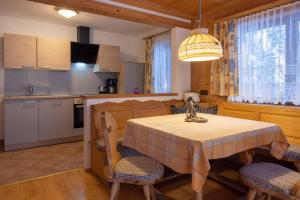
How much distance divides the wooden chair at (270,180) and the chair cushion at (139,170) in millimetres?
707

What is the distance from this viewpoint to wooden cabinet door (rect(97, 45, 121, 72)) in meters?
4.69

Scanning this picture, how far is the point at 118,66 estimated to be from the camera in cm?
492

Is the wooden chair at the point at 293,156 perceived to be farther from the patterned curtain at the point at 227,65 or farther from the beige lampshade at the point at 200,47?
the beige lampshade at the point at 200,47

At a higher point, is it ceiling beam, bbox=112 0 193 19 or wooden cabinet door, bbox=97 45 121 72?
ceiling beam, bbox=112 0 193 19

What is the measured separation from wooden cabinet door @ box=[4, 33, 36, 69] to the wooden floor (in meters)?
2.30

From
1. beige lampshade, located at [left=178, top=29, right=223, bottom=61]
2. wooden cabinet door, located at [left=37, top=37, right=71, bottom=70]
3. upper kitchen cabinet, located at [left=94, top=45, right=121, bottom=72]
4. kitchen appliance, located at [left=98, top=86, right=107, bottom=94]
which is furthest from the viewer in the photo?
kitchen appliance, located at [left=98, top=86, right=107, bottom=94]

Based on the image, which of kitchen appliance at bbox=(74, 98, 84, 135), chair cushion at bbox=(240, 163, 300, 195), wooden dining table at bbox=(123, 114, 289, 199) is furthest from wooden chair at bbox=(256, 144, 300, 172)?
kitchen appliance at bbox=(74, 98, 84, 135)

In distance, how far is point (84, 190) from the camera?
2.35 m

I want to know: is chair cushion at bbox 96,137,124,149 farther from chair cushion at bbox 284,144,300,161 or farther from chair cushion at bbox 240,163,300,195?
chair cushion at bbox 284,144,300,161

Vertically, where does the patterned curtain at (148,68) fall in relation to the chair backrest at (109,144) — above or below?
above

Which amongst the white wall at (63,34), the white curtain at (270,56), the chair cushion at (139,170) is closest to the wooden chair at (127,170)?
the chair cushion at (139,170)

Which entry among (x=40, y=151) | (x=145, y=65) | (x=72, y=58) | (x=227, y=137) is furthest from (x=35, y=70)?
(x=227, y=137)

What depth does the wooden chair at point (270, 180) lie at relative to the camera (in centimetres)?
148

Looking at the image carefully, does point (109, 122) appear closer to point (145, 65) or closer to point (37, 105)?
point (37, 105)
